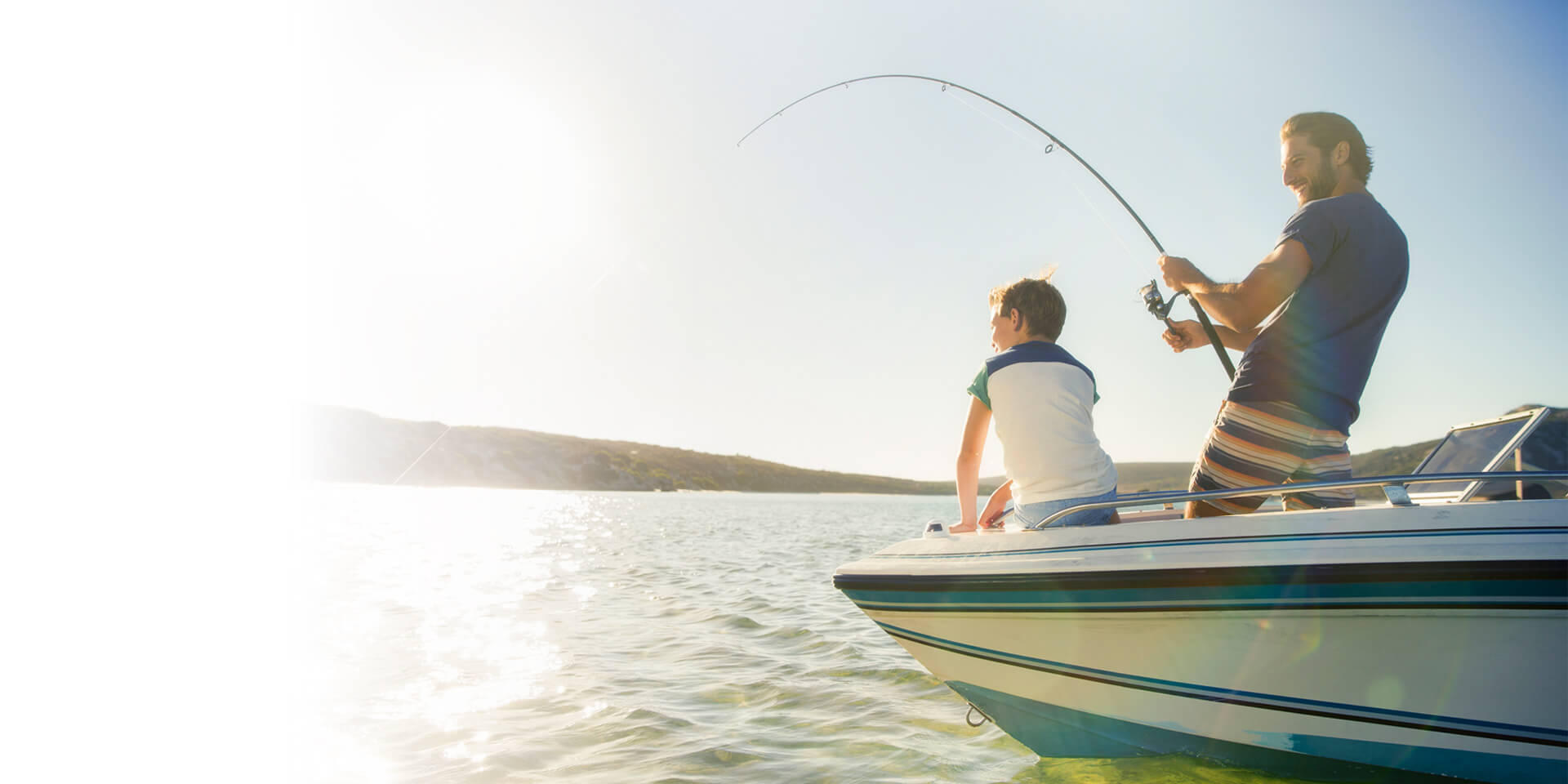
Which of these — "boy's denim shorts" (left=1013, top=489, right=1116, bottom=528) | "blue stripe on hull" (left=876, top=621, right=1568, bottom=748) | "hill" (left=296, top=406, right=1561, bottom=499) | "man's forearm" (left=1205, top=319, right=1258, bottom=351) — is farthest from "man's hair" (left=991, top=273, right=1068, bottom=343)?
"hill" (left=296, top=406, right=1561, bottom=499)

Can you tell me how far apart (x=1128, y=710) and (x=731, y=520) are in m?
24.3

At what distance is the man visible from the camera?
266cm

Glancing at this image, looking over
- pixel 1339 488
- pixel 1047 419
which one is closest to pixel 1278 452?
pixel 1339 488

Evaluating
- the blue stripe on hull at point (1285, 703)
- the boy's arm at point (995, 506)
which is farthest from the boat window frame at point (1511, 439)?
the boy's arm at point (995, 506)

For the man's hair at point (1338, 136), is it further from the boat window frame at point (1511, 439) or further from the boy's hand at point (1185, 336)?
the boat window frame at point (1511, 439)

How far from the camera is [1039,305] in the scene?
124 inches

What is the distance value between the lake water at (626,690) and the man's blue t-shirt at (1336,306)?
4.52 ft

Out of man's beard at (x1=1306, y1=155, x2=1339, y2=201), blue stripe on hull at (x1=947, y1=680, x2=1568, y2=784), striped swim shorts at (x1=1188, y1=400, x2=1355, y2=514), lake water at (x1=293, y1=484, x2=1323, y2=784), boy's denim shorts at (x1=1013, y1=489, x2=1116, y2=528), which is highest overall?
man's beard at (x1=1306, y1=155, x2=1339, y2=201)

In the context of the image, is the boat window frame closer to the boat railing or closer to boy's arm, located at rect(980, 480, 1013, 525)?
the boat railing

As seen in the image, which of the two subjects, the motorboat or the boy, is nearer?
the motorboat

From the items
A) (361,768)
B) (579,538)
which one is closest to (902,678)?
(361,768)

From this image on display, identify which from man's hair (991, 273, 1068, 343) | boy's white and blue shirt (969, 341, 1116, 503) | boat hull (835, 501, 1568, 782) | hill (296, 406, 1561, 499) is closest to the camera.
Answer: boat hull (835, 501, 1568, 782)

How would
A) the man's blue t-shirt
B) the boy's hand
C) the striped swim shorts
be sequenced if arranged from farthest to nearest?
1. the boy's hand
2. the striped swim shorts
3. the man's blue t-shirt

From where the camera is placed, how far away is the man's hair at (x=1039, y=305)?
10.3ft
